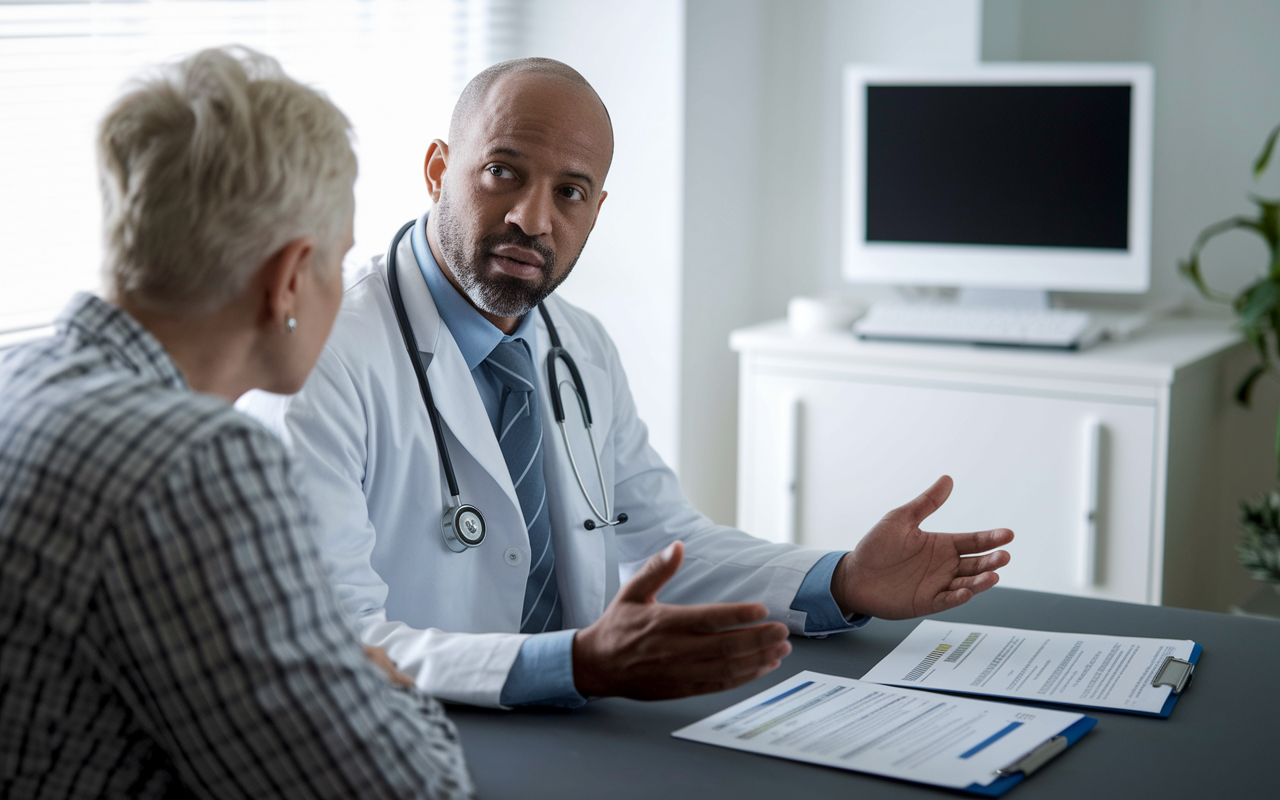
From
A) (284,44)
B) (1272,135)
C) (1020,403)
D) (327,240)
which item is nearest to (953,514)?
(1020,403)

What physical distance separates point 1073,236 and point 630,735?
82.7 inches

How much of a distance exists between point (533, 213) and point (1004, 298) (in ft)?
5.53

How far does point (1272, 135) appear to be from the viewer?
105 inches

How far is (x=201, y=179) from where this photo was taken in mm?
807

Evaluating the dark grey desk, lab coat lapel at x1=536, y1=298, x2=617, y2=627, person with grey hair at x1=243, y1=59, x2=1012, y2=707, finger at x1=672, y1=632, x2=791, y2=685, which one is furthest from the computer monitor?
finger at x1=672, y1=632, x2=791, y2=685

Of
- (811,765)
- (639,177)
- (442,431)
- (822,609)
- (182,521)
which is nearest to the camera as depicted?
(182,521)

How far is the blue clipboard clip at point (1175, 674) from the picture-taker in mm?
1061

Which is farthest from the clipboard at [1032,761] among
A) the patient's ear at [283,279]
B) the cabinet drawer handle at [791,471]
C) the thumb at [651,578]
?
the cabinet drawer handle at [791,471]

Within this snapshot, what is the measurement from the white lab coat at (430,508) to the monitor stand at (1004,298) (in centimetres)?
148

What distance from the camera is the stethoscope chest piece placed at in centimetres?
132

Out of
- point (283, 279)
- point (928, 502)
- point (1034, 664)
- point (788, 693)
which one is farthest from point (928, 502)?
point (283, 279)

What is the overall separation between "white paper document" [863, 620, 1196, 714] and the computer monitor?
1.68 m

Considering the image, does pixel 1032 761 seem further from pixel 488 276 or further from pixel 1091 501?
pixel 1091 501

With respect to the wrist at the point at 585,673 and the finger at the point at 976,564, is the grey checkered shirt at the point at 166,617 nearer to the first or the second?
the wrist at the point at 585,673
